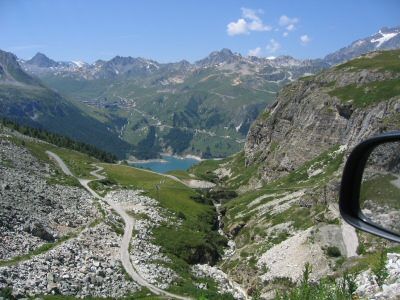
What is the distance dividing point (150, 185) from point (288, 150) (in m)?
37.4

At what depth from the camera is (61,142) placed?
174375 millimetres

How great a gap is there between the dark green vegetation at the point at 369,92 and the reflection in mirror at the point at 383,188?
331ft

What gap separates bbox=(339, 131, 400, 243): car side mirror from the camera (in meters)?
6.47

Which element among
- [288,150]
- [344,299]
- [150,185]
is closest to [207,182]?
[288,150]

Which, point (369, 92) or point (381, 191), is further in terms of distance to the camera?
point (369, 92)

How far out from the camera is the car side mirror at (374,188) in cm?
647

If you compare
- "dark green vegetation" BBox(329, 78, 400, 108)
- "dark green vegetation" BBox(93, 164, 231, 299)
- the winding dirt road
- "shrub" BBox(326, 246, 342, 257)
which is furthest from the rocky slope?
the winding dirt road

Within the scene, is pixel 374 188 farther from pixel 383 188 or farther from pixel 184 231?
pixel 184 231

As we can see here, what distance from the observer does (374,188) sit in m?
7.22

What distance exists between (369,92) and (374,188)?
113 metres

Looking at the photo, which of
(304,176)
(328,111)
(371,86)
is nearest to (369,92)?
(371,86)

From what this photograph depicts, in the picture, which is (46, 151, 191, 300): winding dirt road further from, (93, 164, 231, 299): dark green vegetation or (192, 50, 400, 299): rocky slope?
(192, 50, 400, 299): rocky slope

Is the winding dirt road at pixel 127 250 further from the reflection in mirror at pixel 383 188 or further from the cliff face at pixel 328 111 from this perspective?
the cliff face at pixel 328 111

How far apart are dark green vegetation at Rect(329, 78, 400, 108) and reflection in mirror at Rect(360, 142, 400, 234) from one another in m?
101
